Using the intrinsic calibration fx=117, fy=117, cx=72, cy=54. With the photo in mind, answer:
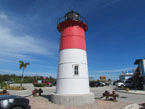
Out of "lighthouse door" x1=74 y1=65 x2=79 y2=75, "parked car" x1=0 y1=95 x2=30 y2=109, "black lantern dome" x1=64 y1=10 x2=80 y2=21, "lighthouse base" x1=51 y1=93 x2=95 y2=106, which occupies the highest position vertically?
"black lantern dome" x1=64 y1=10 x2=80 y2=21

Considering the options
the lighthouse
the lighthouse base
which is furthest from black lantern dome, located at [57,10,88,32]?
the lighthouse base

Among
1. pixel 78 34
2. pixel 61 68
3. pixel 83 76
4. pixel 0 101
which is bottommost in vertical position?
pixel 0 101

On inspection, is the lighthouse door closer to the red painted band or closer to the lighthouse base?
the red painted band

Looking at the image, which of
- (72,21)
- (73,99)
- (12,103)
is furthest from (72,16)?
(12,103)

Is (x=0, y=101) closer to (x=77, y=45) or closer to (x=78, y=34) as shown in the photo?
(x=77, y=45)

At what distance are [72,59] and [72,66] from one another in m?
0.68

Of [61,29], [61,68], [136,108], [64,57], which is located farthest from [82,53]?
[136,108]

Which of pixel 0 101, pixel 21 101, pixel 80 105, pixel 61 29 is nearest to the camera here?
pixel 0 101

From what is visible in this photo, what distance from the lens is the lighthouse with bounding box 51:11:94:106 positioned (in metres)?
10.3

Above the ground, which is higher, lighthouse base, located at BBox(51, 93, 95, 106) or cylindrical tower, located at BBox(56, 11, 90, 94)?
cylindrical tower, located at BBox(56, 11, 90, 94)

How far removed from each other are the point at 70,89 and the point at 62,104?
56.7 inches

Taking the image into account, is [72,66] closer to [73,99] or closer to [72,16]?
[73,99]

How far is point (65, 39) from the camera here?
472 inches

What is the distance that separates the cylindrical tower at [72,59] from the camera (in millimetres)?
10898
